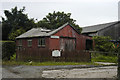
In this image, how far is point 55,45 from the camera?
19.7 m

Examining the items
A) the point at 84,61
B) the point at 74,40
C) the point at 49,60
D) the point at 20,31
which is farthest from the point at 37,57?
the point at 20,31

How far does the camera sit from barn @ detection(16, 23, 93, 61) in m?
12.9

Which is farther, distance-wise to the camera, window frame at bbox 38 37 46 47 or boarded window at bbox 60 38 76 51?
boarded window at bbox 60 38 76 51

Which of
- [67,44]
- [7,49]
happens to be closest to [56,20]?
[67,44]

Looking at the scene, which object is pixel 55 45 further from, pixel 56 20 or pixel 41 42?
pixel 56 20

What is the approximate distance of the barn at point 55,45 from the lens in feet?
42.3

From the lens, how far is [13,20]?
3906cm

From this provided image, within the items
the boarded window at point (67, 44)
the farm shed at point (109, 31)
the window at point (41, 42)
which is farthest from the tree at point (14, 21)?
the boarded window at point (67, 44)

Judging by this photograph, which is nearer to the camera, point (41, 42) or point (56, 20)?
point (41, 42)

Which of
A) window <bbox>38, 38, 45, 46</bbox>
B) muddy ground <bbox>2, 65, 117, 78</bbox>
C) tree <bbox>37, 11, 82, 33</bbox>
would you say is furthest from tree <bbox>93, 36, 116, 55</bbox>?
tree <bbox>37, 11, 82, 33</bbox>

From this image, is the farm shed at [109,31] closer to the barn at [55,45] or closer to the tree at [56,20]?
the tree at [56,20]

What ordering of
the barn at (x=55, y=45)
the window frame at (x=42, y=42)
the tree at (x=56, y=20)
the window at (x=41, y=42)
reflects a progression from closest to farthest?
the barn at (x=55, y=45) → the window frame at (x=42, y=42) → the window at (x=41, y=42) → the tree at (x=56, y=20)

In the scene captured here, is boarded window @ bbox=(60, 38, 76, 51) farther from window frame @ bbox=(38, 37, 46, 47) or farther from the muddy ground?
the muddy ground

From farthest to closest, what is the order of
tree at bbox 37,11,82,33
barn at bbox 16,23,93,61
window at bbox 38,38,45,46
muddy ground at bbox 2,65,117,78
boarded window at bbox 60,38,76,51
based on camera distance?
tree at bbox 37,11,82,33
boarded window at bbox 60,38,76,51
window at bbox 38,38,45,46
barn at bbox 16,23,93,61
muddy ground at bbox 2,65,117,78
